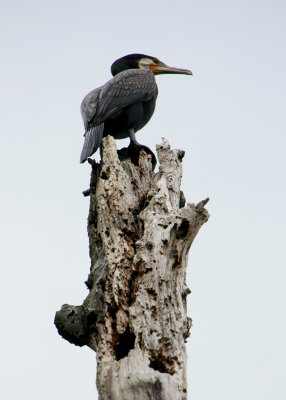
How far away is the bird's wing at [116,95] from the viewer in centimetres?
532

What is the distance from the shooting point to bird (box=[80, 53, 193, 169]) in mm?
5066

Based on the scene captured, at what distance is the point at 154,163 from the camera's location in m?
5.04

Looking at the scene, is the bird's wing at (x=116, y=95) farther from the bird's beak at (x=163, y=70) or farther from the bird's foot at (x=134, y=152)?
the bird's beak at (x=163, y=70)

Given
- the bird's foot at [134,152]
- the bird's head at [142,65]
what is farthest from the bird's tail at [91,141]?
the bird's head at [142,65]

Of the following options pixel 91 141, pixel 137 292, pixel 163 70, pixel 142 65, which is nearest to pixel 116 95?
pixel 91 141

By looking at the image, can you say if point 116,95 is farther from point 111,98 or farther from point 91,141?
point 91,141

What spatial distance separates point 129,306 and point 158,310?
0.22 meters

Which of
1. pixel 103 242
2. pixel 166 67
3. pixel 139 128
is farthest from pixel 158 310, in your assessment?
pixel 166 67

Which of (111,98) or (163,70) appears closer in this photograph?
(111,98)

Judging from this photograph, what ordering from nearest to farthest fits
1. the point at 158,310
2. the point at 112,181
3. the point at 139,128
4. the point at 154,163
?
the point at 158,310 → the point at 112,181 → the point at 154,163 → the point at 139,128

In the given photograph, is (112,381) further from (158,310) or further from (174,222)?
(174,222)

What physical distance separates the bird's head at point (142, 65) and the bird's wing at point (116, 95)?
0.65 metres

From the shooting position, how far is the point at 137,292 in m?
3.27

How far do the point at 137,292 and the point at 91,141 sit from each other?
6.51ft
